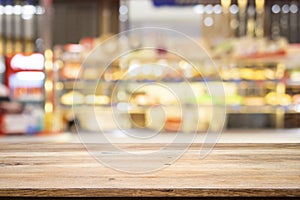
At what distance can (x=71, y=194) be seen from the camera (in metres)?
0.95

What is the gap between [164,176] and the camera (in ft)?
3.44

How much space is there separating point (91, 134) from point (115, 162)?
51cm

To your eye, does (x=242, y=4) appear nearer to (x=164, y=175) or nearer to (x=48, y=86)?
(x=48, y=86)

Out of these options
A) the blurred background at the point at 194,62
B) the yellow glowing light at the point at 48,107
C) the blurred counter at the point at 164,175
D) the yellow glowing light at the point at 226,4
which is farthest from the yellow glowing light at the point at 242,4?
the blurred counter at the point at 164,175

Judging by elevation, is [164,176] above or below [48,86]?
above

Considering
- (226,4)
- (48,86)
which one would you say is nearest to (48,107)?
(48,86)

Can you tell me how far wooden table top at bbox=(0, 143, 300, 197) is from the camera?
949mm

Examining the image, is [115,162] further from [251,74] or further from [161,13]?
[161,13]

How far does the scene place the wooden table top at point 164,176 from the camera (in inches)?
37.4

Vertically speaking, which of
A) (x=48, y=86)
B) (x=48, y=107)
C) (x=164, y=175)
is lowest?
(x=48, y=107)

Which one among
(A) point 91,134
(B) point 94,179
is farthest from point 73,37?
(B) point 94,179

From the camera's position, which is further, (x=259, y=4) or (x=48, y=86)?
(x=259, y=4)

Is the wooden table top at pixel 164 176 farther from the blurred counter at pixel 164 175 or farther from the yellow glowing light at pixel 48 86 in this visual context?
the yellow glowing light at pixel 48 86

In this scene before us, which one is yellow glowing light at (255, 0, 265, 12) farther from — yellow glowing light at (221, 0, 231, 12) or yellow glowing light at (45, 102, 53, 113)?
yellow glowing light at (45, 102, 53, 113)
